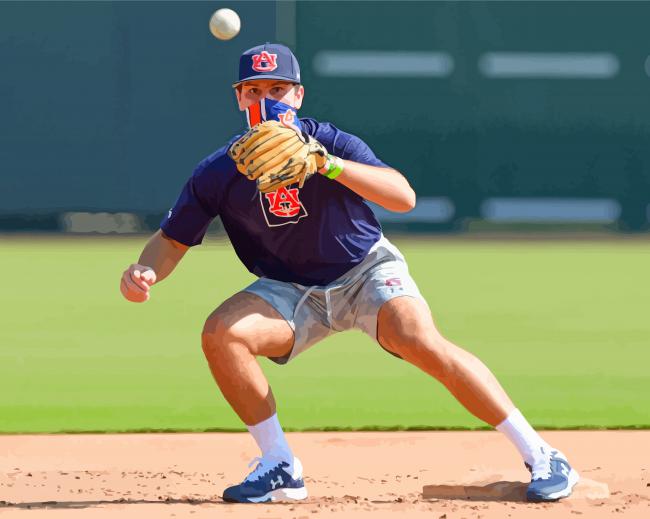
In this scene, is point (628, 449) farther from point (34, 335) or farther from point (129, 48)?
point (129, 48)

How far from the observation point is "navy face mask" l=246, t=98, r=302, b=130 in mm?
4562

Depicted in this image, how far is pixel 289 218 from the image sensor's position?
184 inches

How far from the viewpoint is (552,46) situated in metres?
21.1

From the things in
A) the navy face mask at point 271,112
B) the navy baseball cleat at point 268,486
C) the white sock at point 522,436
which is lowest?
the navy baseball cleat at point 268,486

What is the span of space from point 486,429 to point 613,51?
1579 centimetres

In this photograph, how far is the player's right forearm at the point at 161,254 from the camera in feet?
15.9

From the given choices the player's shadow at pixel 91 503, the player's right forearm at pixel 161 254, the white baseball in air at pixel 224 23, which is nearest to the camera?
the player's shadow at pixel 91 503

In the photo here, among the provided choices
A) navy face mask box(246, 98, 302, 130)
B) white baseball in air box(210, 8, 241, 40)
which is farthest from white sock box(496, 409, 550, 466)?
white baseball in air box(210, 8, 241, 40)

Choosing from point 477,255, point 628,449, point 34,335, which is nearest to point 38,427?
point 628,449

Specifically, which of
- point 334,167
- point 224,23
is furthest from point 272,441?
point 224,23

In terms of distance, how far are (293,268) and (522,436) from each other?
0.95 m

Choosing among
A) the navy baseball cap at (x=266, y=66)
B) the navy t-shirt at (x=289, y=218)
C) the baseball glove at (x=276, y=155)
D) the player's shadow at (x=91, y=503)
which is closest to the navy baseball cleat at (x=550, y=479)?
the navy t-shirt at (x=289, y=218)

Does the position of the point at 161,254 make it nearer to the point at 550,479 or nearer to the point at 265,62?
the point at 265,62

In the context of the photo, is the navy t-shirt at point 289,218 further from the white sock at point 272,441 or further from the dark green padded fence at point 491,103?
the dark green padded fence at point 491,103
